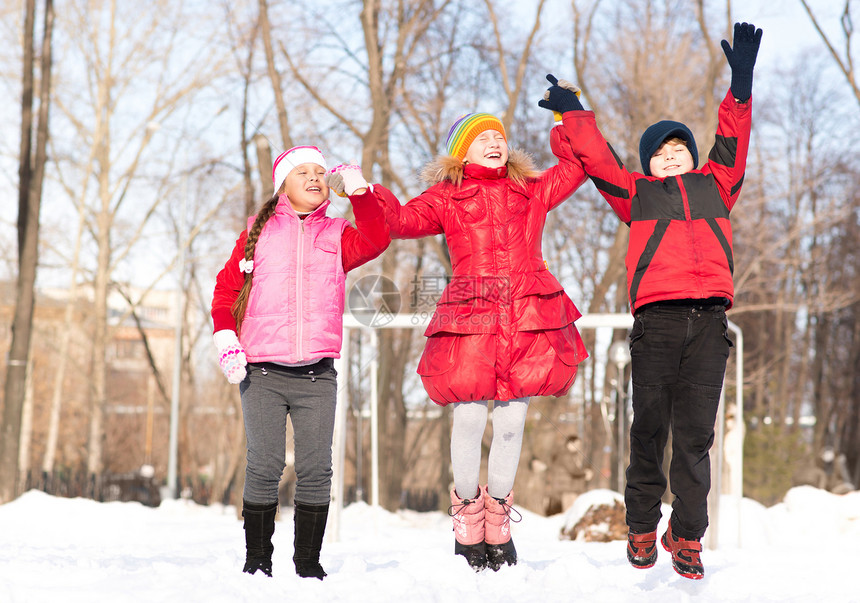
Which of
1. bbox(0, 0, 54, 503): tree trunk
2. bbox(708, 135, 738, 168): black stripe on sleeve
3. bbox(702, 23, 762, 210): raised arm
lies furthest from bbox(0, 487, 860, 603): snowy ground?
bbox(0, 0, 54, 503): tree trunk

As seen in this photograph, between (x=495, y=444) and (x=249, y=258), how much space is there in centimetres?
115

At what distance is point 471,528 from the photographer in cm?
273

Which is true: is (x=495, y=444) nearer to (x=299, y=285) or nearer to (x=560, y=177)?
(x=299, y=285)

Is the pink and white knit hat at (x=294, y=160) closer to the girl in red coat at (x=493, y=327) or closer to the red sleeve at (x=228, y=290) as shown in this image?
the red sleeve at (x=228, y=290)

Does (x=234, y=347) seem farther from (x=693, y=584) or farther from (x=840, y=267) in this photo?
(x=840, y=267)

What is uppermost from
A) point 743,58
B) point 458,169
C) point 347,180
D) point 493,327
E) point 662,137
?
point 743,58

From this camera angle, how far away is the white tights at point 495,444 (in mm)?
2740

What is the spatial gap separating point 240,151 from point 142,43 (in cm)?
389

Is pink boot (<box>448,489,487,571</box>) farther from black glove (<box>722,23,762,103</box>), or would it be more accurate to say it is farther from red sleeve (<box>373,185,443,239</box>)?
black glove (<box>722,23,762,103</box>)

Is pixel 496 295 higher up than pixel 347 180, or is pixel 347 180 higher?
pixel 347 180

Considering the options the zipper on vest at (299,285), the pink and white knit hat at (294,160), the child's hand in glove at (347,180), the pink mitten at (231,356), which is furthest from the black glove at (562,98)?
the pink mitten at (231,356)

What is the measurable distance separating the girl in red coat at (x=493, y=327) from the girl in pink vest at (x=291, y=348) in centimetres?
27

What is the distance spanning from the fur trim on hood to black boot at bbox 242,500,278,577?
141 centimetres

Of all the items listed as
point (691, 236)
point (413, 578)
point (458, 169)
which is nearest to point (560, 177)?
point (458, 169)
